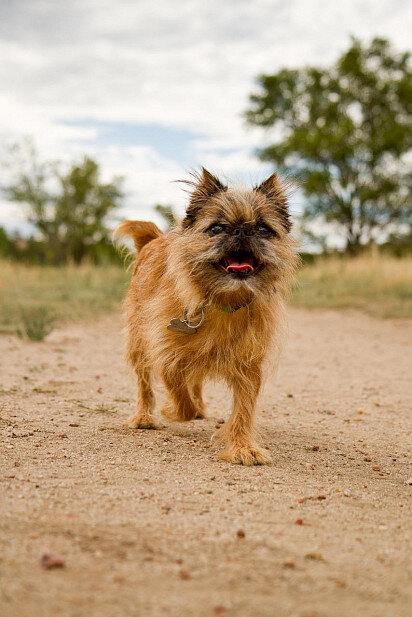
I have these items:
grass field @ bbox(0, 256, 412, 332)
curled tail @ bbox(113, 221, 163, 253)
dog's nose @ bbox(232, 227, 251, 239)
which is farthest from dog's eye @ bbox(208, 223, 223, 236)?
grass field @ bbox(0, 256, 412, 332)

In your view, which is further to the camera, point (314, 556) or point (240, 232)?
point (240, 232)

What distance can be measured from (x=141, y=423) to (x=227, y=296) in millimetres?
1577

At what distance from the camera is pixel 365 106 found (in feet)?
112

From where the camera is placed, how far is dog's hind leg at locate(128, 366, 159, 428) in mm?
5516

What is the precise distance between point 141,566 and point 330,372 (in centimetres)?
687

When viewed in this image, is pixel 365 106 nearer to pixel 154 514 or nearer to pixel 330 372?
pixel 330 372

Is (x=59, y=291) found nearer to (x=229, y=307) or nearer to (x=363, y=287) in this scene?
(x=363, y=287)

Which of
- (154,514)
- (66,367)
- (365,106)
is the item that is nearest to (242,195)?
(154,514)

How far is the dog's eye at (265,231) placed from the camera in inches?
179

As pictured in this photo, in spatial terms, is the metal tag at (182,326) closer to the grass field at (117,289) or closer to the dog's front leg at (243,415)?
the dog's front leg at (243,415)

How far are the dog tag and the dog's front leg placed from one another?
1.49 ft

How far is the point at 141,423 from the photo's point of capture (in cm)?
550

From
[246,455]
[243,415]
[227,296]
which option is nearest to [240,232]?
[227,296]

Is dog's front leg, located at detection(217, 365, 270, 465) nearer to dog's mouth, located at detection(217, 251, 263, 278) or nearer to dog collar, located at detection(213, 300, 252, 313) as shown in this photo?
dog collar, located at detection(213, 300, 252, 313)
